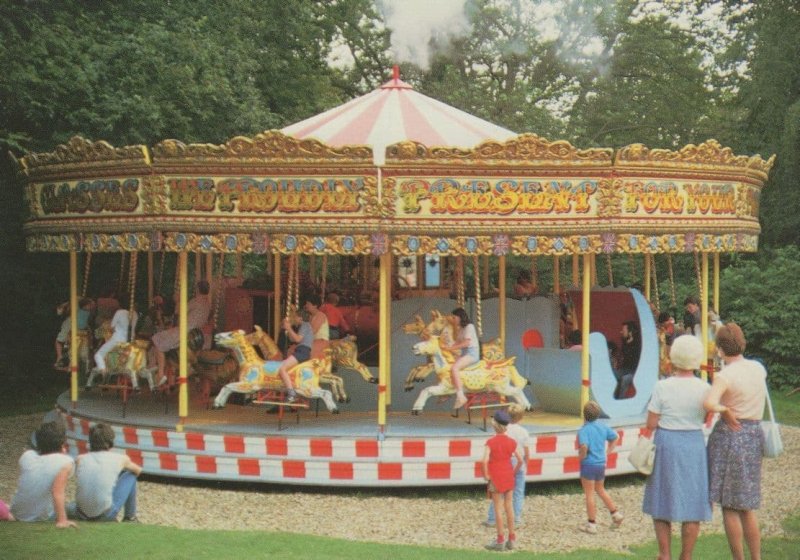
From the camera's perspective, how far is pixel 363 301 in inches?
623

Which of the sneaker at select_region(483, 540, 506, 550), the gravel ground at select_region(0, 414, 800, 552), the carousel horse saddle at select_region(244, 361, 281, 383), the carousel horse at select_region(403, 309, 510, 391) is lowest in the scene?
the gravel ground at select_region(0, 414, 800, 552)

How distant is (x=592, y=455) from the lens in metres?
9.43

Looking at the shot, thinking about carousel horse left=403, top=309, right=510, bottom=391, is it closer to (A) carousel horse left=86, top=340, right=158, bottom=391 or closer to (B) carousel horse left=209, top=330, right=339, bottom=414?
(B) carousel horse left=209, top=330, right=339, bottom=414

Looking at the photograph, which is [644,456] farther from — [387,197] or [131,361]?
[131,361]

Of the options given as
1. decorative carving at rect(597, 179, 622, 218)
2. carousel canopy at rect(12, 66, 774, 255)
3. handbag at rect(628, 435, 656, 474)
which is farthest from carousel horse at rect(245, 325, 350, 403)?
handbag at rect(628, 435, 656, 474)

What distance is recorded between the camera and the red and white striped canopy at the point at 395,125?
13822 mm

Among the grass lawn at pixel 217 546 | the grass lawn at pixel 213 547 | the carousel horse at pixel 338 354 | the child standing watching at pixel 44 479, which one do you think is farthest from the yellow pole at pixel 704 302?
the child standing watching at pixel 44 479

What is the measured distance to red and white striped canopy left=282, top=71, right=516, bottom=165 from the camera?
45.3 ft

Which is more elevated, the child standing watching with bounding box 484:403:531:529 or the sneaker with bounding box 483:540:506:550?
the child standing watching with bounding box 484:403:531:529

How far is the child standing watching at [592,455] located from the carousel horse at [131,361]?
5717 millimetres

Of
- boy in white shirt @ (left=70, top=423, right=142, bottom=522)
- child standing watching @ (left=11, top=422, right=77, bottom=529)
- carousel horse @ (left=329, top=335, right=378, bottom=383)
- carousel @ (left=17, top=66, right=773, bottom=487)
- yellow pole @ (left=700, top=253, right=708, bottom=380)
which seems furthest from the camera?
yellow pole @ (left=700, top=253, right=708, bottom=380)

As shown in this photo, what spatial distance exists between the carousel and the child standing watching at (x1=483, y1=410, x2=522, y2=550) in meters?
2.36

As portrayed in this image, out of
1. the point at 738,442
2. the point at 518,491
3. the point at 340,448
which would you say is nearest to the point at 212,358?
the point at 340,448

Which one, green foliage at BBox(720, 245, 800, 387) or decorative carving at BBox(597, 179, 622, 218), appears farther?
green foliage at BBox(720, 245, 800, 387)
